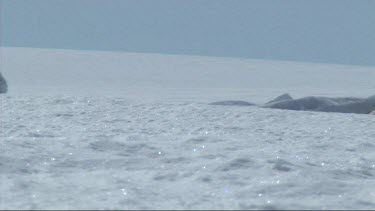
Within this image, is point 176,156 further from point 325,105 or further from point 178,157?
point 325,105

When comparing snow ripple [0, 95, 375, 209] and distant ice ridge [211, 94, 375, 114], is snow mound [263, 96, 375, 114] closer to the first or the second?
distant ice ridge [211, 94, 375, 114]

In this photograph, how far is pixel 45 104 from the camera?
5.50 meters

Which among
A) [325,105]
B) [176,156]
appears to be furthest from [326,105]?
[176,156]

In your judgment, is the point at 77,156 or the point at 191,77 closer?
the point at 77,156

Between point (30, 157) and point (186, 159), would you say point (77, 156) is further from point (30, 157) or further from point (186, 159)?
point (186, 159)

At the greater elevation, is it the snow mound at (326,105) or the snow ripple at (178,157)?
the snow mound at (326,105)

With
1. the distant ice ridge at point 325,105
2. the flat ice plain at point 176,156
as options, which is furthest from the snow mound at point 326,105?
the flat ice plain at point 176,156

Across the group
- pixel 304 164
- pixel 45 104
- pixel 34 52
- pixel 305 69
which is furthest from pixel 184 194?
pixel 34 52

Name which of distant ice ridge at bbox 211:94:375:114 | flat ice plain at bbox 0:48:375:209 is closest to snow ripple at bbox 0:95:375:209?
flat ice plain at bbox 0:48:375:209

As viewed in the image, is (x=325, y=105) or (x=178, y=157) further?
(x=325, y=105)

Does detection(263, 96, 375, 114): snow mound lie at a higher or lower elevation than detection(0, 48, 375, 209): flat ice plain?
higher

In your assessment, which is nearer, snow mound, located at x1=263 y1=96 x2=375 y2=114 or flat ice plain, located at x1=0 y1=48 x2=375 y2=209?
flat ice plain, located at x1=0 y1=48 x2=375 y2=209

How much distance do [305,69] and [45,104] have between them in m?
14.2

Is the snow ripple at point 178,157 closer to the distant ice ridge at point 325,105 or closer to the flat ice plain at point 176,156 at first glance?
the flat ice plain at point 176,156
